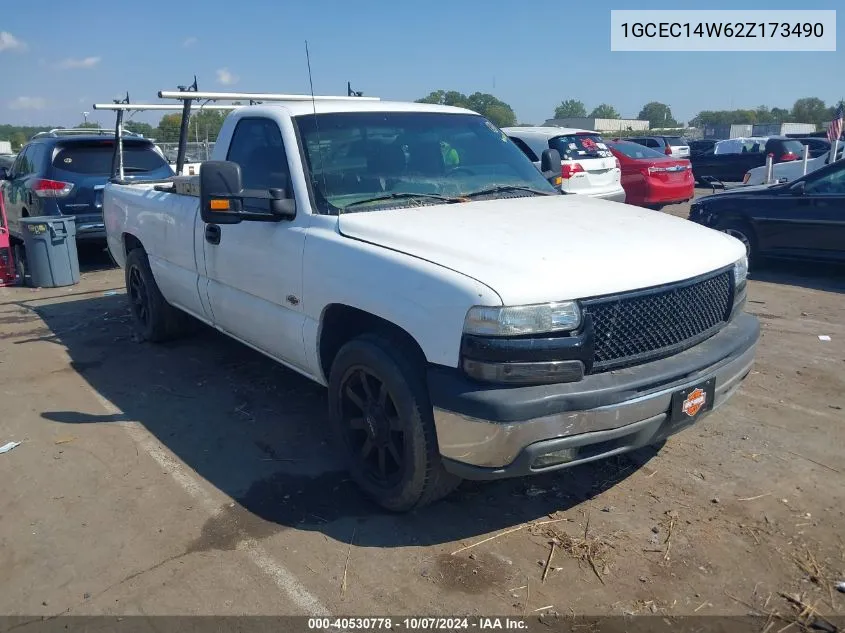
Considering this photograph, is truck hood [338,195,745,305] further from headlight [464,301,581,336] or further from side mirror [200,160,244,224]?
side mirror [200,160,244,224]

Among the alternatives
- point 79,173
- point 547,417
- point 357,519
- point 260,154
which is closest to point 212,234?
point 260,154

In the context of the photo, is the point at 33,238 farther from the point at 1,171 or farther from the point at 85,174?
the point at 1,171

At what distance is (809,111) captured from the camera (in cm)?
8569

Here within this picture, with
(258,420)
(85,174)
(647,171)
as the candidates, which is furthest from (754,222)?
(85,174)

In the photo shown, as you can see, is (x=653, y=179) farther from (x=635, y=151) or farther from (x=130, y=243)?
(x=130, y=243)

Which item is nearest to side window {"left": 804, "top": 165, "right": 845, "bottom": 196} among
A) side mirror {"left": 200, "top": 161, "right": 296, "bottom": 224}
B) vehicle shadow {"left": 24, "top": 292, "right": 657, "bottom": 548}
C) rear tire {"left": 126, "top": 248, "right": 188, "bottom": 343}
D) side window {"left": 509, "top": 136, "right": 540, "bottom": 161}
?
side window {"left": 509, "top": 136, "right": 540, "bottom": 161}

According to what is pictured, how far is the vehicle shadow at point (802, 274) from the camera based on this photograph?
879 cm

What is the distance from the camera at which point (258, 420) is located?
4902 mm

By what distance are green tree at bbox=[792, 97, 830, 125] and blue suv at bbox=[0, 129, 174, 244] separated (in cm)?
8302

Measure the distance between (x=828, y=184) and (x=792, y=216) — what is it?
21.0 inches

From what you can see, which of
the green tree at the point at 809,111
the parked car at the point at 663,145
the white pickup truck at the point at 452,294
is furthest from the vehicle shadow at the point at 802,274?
the green tree at the point at 809,111

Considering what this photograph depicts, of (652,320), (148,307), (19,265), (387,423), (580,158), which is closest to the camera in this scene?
(652,320)

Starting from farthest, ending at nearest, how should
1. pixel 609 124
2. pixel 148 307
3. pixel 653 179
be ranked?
pixel 609 124, pixel 653 179, pixel 148 307

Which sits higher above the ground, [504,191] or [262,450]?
[504,191]
